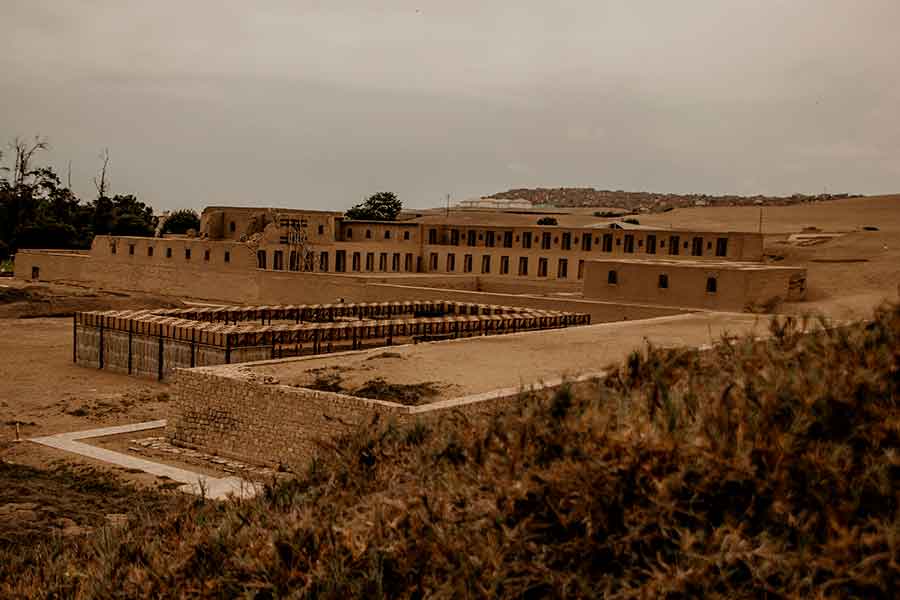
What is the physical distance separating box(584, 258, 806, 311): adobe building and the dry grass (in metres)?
20.9

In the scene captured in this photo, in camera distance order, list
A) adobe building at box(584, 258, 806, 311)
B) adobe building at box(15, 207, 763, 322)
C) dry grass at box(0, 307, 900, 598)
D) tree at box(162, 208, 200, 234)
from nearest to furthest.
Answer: dry grass at box(0, 307, 900, 598), adobe building at box(584, 258, 806, 311), adobe building at box(15, 207, 763, 322), tree at box(162, 208, 200, 234)

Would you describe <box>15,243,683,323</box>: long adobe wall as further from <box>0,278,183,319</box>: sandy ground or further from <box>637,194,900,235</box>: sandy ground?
<box>637,194,900,235</box>: sandy ground

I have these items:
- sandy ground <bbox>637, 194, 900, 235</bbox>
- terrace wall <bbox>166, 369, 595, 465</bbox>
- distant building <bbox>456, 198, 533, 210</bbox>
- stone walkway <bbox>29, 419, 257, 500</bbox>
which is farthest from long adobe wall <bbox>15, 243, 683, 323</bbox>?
distant building <bbox>456, 198, 533, 210</bbox>

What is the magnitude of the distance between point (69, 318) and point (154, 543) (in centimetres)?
3375

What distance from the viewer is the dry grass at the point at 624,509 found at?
22.7ft

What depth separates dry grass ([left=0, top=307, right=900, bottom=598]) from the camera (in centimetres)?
692

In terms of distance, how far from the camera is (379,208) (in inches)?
3452

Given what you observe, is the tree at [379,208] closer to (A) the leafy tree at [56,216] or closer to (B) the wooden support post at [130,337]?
(A) the leafy tree at [56,216]

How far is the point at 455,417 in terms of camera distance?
10328mm

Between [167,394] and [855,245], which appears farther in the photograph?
[855,245]

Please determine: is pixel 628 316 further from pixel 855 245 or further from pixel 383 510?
pixel 383 510

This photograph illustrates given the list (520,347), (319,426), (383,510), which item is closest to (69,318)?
(520,347)

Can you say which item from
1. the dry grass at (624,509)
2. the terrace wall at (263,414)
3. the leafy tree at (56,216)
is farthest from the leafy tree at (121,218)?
the dry grass at (624,509)

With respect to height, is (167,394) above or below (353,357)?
below
